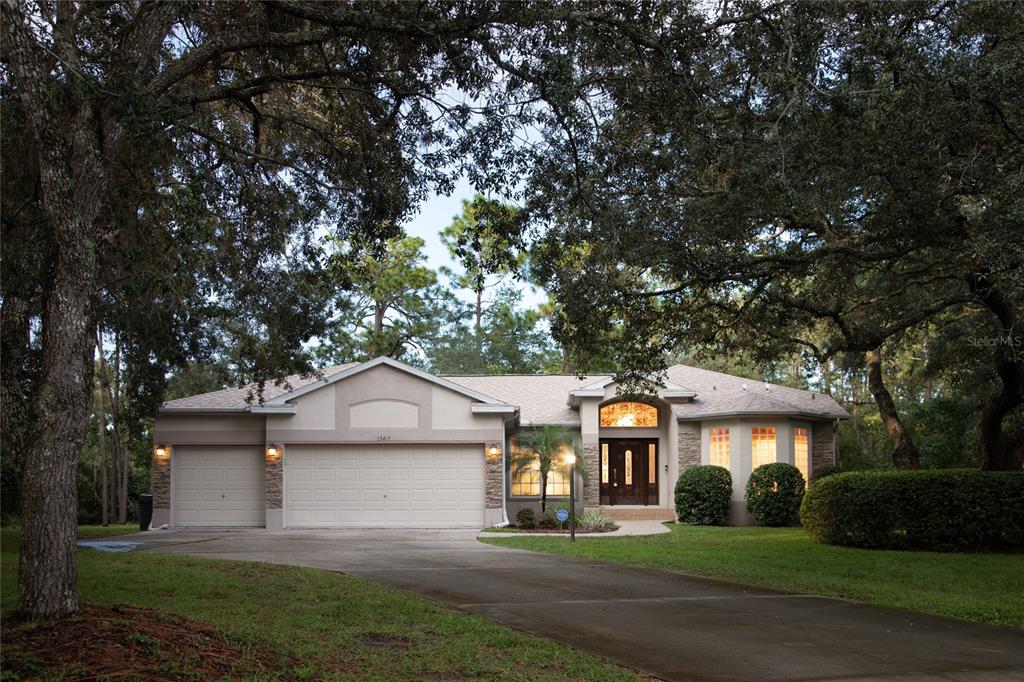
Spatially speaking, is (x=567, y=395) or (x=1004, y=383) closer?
(x=1004, y=383)

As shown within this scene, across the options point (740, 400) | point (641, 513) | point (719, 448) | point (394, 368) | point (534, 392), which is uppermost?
point (394, 368)

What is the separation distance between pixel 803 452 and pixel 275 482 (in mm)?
14369

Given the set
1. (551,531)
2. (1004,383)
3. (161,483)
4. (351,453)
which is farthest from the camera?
(351,453)

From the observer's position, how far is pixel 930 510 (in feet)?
53.4

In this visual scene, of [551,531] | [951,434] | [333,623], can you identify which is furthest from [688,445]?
[333,623]


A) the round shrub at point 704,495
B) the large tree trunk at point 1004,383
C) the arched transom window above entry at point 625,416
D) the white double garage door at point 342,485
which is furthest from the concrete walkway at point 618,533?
the large tree trunk at point 1004,383

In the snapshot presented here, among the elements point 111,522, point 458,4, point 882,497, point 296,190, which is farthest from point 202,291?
point 111,522

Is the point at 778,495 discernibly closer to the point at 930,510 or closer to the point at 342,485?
the point at 930,510

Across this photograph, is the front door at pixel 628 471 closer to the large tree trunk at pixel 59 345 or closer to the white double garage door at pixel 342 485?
the white double garage door at pixel 342 485

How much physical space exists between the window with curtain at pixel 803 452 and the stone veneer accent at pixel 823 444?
0.88 feet

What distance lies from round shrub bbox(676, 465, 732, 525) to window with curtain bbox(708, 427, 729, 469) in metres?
0.65

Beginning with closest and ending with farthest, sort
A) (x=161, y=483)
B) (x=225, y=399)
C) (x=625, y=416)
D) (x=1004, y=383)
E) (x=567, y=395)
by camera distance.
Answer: (x=1004, y=383), (x=161, y=483), (x=225, y=399), (x=625, y=416), (x=567, y=395)

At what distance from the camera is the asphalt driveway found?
7129mm

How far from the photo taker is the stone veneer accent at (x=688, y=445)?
24984 mm
